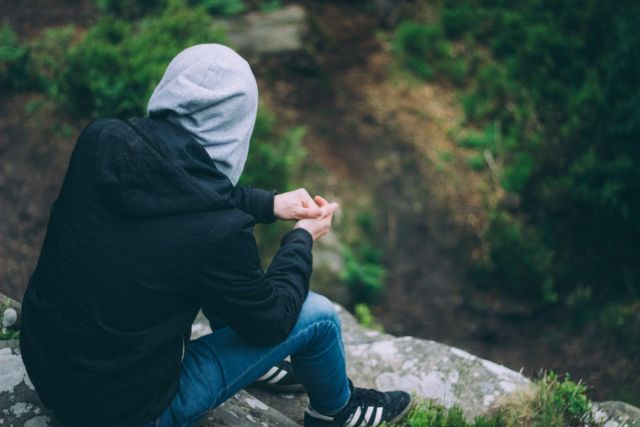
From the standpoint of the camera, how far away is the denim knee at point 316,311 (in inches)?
112

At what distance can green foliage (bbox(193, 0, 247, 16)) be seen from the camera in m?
7.64

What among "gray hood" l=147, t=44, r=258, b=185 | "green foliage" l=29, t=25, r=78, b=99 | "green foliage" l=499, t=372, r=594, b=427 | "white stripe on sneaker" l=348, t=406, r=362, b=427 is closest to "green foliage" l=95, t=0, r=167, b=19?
"green foliage" l=29, t=25, r=78, b=99

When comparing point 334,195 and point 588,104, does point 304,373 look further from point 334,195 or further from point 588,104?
point 588,104

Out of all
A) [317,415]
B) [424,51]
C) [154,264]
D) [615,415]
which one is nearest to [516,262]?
[615,415]

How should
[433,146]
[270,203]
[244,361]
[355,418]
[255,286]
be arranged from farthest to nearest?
[433,146] < [355,418] < [270,203] < [244,361] < [255,286]

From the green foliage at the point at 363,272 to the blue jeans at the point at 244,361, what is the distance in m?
2.85

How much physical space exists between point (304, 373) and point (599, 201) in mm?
3986

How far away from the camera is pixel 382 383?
399cm

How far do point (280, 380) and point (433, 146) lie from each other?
14.0ft

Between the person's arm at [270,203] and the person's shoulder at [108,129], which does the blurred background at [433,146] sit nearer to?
the person's arm at [270,203]

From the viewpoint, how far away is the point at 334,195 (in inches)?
263

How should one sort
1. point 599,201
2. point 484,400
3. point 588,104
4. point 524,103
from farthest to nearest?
point 524,103
point 588,104
point 599,201
point 484,400

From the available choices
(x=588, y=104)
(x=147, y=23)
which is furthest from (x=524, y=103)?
(x=147, y=23)

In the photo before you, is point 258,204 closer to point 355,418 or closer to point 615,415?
point 355,418
